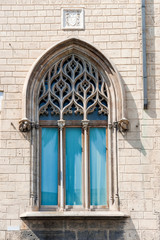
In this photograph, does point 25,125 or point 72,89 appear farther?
point 72,89

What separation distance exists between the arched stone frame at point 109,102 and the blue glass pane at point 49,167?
221mm

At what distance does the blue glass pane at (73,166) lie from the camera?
15500 millimetres

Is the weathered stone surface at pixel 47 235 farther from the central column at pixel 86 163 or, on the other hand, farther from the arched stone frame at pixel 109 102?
the central column at pixel 86 163

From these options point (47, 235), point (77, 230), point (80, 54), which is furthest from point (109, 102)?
point (47, 235)

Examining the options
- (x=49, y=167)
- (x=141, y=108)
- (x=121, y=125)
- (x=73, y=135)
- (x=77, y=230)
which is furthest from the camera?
(x=73, y=135)

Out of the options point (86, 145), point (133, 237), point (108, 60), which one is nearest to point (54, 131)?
point (86, 145)

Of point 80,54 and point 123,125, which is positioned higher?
point 80,54

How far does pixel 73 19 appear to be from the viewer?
16375mm

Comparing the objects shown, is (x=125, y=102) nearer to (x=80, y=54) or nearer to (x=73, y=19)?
(x=80, y=54)

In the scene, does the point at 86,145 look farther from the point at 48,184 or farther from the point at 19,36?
the point at 19,36

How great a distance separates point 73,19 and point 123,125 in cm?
322

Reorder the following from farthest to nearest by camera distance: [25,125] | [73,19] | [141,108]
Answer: [73,19] < [141,108] < [25,125]

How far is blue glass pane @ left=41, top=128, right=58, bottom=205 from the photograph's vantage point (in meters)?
15.5

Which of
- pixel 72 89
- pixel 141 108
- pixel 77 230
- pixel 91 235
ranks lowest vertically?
pixel 91 235
